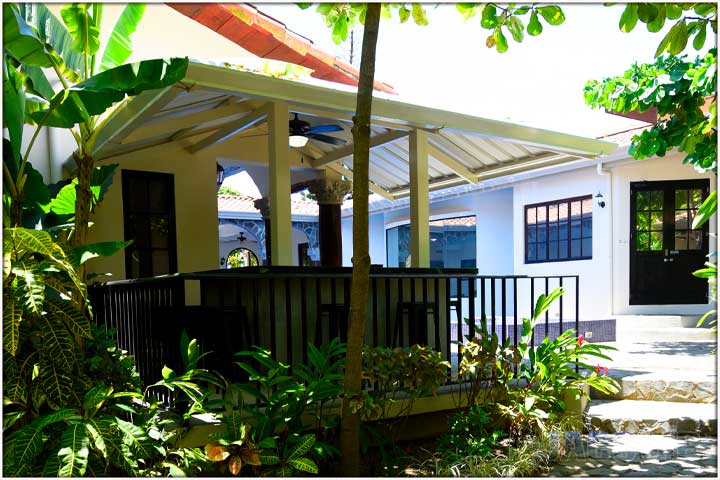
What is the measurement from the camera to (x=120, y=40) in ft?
12.6

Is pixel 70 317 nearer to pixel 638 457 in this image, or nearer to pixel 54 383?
pixel 54 383

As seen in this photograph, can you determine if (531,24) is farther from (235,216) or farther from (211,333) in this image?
(235,216)

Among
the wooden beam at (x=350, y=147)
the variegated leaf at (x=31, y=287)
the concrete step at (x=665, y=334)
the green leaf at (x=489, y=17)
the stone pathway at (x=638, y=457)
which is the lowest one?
the stone pathway at (x=638, y=457)

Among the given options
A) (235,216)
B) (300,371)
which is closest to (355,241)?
(300,371)

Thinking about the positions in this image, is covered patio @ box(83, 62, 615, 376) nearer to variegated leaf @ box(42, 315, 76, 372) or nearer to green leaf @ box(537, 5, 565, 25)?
variegated leaf @ box(42, 315, 76, 372)

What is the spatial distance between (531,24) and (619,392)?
359cm

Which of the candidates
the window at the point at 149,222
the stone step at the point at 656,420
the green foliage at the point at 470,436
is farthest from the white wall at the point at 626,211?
the window at the point at 149,222

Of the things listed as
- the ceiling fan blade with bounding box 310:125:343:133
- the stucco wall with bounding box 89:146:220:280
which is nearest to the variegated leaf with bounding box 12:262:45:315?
the ceiling fan blade with bounding box 310:125:343:133

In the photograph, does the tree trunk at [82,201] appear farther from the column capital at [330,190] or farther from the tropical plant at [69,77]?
the column capital at [330,190]

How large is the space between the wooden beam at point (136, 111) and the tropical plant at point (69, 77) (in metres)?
0.40

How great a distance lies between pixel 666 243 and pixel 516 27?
7.15 metres

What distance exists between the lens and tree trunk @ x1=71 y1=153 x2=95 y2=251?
3578 mm

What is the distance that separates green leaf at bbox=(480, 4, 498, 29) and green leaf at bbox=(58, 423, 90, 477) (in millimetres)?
3252

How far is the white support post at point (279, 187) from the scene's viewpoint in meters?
4.90
